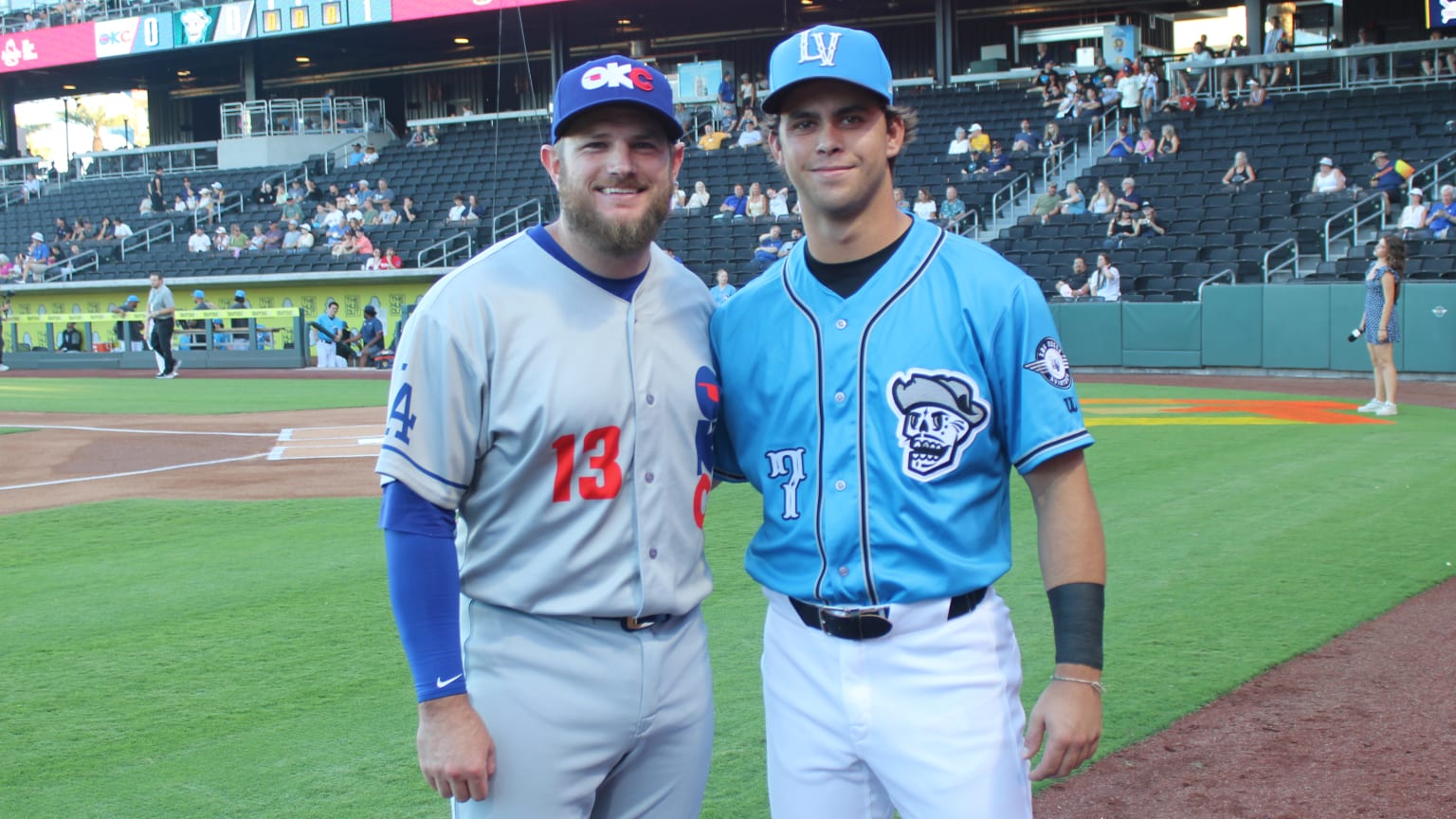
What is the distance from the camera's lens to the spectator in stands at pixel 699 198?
26469 millimetres

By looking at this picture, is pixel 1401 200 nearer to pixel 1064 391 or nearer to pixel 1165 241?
pixel 1165 241

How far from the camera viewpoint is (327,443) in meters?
11.7

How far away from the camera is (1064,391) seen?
221 cm

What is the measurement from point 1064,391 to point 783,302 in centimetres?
54

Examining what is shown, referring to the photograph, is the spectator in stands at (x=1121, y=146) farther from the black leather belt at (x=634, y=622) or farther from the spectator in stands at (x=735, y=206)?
the black leather belt at (x=634, y=622)

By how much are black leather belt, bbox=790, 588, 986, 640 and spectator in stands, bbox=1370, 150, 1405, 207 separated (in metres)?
19.4

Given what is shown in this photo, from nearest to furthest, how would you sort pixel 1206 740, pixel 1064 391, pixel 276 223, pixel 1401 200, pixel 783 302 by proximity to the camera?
pixel 1064 391, pixel 783 302, pixel 1206 740, pixel 1401 200, pixel 276 223

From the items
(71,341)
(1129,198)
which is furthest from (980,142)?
(71,341)

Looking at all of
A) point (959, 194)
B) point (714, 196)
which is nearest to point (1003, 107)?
point (959, 194)

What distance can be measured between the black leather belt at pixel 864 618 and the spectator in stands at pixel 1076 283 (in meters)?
18.4

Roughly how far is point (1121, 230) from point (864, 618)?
64.7ft

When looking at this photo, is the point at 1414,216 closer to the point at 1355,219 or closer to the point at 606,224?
the point at 1355,219

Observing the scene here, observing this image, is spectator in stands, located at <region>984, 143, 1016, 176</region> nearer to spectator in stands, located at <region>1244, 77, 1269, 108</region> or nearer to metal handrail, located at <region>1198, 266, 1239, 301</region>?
spectator in stands, located at <region>1244, 77, 1269, 108</region>

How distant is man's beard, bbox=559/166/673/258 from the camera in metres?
2.38
